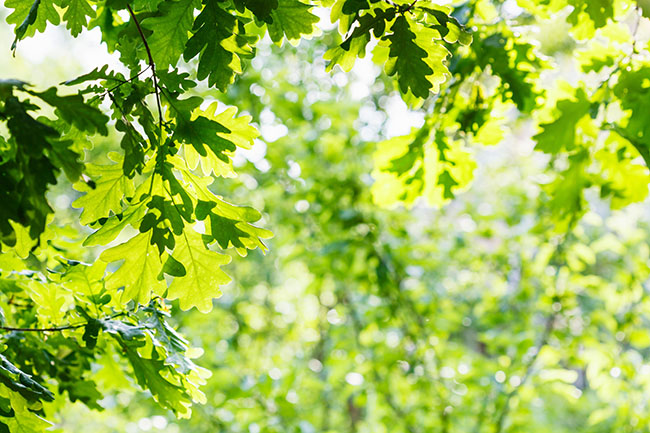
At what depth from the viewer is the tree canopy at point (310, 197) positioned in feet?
2.82

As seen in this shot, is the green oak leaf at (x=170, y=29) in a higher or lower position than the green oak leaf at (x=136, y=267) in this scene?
higher

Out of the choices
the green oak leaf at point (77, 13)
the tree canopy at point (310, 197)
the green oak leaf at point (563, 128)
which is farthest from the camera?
the green oak leaf at point (563, 128)

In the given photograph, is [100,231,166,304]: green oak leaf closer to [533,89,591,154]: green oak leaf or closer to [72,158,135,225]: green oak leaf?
[72,158,135,225]: green oak leaf

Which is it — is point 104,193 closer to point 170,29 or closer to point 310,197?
point 170,29

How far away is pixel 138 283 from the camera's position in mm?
894

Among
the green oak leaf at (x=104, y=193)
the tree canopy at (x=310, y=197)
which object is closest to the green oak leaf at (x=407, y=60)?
the tree canopy at (x=310, y=197)

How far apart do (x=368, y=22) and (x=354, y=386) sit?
2487 millimetres

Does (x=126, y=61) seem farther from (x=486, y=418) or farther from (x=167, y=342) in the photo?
(x=486, y=418)

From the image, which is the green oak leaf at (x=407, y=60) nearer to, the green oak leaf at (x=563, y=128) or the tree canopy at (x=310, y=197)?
the tree canopy at (x=310, y=197)

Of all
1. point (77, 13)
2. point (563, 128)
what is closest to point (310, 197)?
point (563, 128)

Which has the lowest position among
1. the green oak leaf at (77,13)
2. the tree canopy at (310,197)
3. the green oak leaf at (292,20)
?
the tree canopy at (310,197)

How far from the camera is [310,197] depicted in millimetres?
2738

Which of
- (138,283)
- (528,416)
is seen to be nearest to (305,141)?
(528,416)

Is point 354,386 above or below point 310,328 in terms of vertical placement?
above
